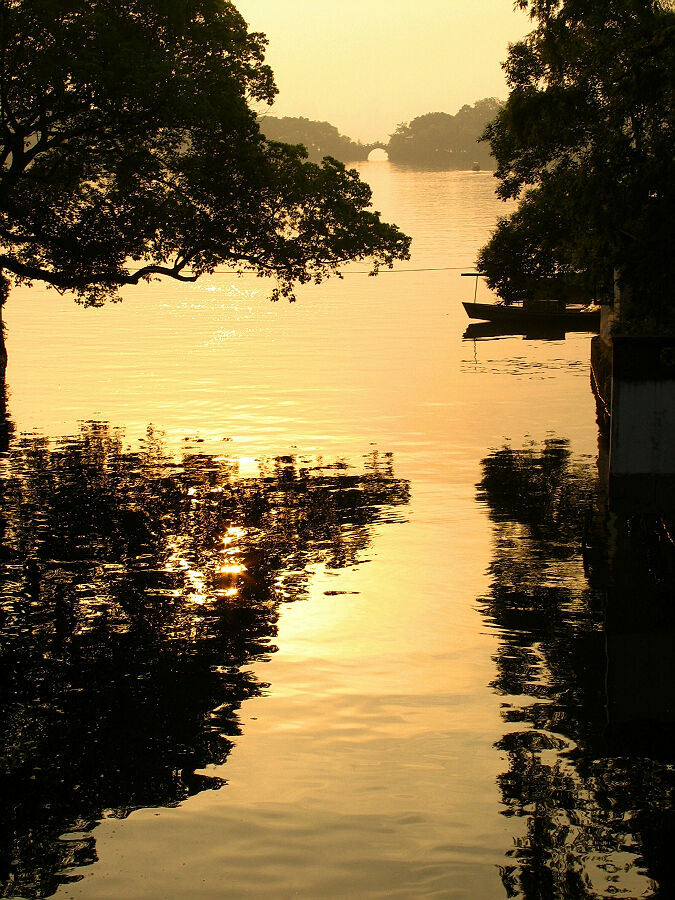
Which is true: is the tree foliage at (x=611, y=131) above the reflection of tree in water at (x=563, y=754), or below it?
above

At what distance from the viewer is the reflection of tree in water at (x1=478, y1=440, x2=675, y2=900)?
9711 mm

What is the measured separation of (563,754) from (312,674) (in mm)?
3874

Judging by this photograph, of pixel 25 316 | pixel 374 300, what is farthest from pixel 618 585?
pixel 374 300

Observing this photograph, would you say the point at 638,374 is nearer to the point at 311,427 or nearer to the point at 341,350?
the point at 311,427

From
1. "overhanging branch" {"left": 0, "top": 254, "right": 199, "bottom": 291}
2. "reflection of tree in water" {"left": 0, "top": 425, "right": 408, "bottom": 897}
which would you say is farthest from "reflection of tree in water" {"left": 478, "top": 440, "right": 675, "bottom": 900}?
"overhanging branch" {"left": 0, "top": 254, "right": 199, "bottom": 291}

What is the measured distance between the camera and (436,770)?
11703mm

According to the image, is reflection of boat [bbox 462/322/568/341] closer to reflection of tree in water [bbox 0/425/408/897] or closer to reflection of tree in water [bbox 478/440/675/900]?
reflection of tree in water [bbox 0/425/408/897]

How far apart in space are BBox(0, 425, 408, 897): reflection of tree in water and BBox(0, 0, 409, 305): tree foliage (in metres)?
6.53

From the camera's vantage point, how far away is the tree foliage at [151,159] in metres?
27.5

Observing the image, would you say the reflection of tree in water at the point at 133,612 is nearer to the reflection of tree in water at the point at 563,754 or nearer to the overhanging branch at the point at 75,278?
the reflection of tree in water at the point at 563,754

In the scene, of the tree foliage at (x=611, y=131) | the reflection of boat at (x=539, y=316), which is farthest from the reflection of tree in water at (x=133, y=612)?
the reflection of boat at (x=539, y=316)

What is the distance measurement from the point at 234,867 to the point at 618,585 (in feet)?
34.8

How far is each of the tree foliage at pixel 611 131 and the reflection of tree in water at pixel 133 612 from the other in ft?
24.7

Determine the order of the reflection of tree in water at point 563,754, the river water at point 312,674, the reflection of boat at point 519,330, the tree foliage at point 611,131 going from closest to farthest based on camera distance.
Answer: the reflection of tree in water at point 563,754
the river water at point 312,674
the tree foliage at point 611,131
the reflection of boat at point 519,330
